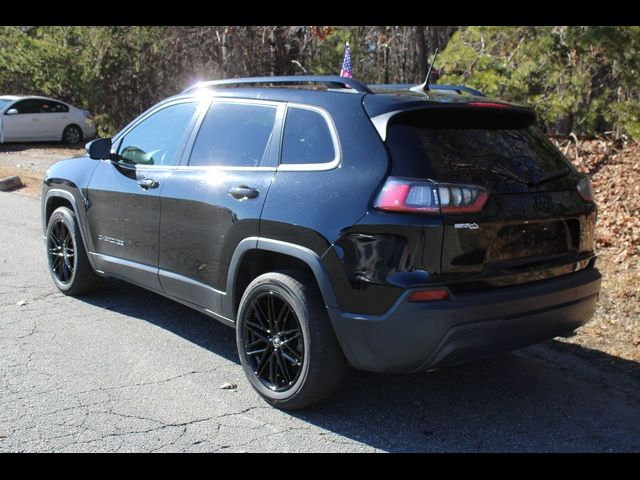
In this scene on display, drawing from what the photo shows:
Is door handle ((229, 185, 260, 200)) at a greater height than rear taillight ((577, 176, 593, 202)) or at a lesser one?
lesser

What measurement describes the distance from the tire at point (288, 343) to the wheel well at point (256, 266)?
161 mm

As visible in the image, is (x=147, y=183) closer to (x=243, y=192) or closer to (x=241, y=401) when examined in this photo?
(x=243, y=192)

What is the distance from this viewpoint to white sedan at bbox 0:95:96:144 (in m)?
20.5

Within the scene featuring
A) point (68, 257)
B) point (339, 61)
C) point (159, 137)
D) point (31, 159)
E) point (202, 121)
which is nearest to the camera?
point (202, 121)

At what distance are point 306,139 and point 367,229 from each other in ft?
2.82

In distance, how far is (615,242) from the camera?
740cm

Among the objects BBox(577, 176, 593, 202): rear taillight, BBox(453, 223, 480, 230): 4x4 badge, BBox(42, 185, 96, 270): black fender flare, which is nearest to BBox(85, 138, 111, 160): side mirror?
BBox(42, 185, 96, 270): black fender flare

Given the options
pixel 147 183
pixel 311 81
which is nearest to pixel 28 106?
pixel 147 183

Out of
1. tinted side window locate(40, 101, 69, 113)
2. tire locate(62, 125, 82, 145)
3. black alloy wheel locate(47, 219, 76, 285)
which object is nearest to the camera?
black alloy wheel locate(47, 219, 76, 285)

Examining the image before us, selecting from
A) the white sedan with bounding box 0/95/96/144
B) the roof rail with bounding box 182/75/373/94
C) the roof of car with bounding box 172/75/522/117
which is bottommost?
the white sedan with bounding box 0/95/96/144

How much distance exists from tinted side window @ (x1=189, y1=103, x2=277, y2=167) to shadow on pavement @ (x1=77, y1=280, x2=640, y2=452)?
1428 mm

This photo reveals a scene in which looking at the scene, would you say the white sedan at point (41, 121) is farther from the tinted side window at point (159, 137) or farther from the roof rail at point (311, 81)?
the roof rail at point (311, 81)

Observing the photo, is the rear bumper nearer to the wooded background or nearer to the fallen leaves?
the fallen leaves
